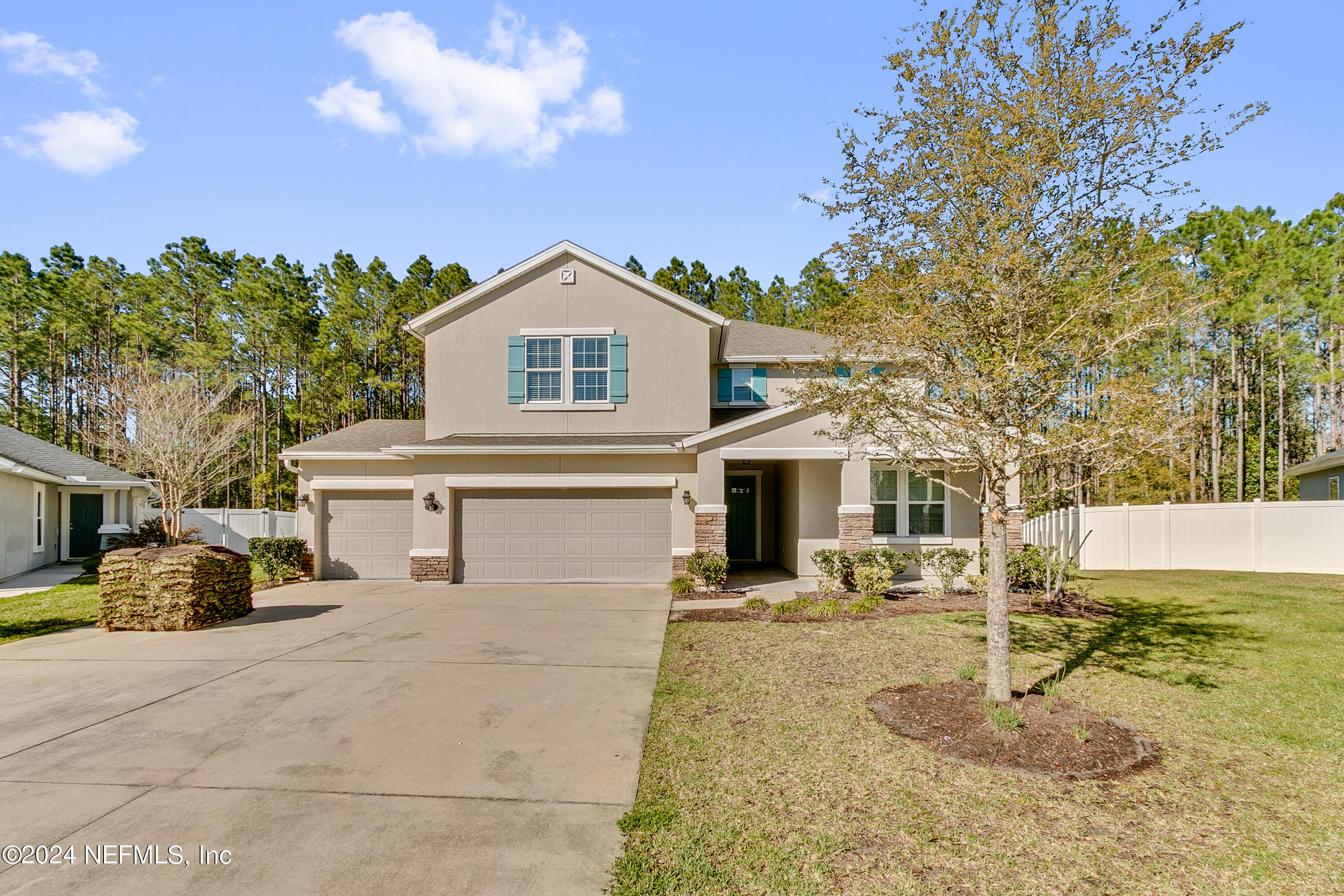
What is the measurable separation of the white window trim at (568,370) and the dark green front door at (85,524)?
1681 centimetres

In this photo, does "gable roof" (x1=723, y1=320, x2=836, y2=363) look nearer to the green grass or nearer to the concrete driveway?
the concrete driveway

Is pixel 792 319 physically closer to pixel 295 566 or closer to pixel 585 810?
pixel 295 566

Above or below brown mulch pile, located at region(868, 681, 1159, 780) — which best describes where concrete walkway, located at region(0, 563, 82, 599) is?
below

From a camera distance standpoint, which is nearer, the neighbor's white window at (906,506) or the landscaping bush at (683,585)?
the landscaping bush at (683,585)

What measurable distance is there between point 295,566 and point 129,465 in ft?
41.0

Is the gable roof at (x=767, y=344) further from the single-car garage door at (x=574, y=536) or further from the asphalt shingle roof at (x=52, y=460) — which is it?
the asphalt shingle roof at (x=52, y=460)

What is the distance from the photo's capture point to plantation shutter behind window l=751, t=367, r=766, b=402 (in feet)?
55.1

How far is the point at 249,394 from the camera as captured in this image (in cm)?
2938

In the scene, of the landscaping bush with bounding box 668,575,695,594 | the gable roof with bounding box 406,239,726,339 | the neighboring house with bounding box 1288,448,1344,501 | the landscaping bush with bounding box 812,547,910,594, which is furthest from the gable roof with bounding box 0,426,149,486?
the neighboring house with bounding box 1288,448,1344,501

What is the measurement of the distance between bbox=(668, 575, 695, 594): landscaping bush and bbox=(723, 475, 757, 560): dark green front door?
4.61 m

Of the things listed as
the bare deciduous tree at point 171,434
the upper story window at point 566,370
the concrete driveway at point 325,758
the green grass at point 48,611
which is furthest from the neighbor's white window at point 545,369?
the bare deciduous tree at point 171,434

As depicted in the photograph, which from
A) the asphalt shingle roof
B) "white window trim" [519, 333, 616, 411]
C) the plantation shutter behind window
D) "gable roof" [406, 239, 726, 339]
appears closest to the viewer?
"gable roof" [406, 239, 726, 339]

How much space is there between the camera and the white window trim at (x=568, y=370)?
49.5 feet

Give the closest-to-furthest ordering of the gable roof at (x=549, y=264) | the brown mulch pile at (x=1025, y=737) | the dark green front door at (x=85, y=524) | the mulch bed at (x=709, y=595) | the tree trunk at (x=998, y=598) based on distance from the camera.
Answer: the brown mulch pile at (x=1025, y=737) < the tree trunk at (x=998, y=598) < the mulch bed at (x=709, y=595) < the gable roof at (x=549, y=264) < the dark green front door at (x=85, y=524)
